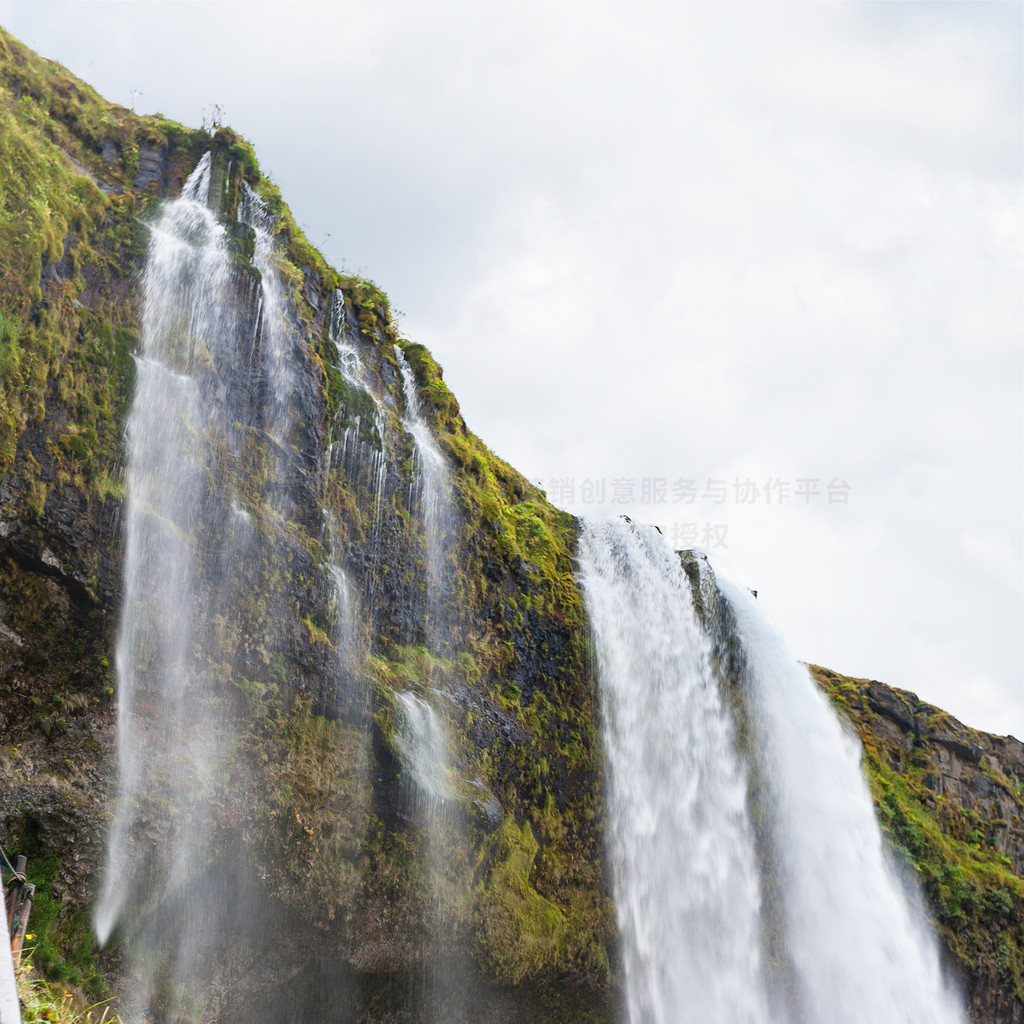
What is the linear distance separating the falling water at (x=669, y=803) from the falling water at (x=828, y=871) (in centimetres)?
130

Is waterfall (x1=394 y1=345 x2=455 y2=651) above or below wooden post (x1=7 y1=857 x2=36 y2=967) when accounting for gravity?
above

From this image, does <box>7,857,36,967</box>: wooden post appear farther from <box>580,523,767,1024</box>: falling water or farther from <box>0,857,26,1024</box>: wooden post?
<box>580,523,767,1024</box>: falling water

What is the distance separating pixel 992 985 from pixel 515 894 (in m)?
13.6

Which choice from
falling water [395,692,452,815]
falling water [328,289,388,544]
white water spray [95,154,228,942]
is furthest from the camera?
falling water [328,289,388,544]

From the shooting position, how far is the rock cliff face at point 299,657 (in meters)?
8.40

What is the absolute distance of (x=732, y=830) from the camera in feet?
46.7

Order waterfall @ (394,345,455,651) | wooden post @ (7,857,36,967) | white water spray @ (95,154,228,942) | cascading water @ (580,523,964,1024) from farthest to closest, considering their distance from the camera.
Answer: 1. cascading water @ (580,523,964,1024)
2. waterfall @ (394,345,455,651)
3. white water spray @ (95,154,228,942)
4. wooden post @ (7,857,36,967)

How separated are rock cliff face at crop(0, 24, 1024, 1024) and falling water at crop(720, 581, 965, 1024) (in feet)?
15.1

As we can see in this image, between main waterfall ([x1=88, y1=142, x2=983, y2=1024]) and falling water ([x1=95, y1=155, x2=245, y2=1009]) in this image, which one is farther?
main waterfall ([x1=88, y1=142, x2=983, y2=1024])

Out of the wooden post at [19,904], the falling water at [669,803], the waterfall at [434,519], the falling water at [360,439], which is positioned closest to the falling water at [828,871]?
the falling water at [669,803]

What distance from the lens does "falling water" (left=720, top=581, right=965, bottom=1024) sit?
568 inches

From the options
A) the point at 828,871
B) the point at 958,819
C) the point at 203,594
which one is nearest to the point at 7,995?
the point at 203,594

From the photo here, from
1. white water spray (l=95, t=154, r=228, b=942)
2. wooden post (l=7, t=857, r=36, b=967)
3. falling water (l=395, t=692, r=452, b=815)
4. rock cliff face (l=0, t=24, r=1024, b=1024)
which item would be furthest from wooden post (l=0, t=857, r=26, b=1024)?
falling water (l=395, t=692, r=452, b=815)

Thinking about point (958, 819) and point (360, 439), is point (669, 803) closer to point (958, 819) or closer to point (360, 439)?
point (360, 439)
